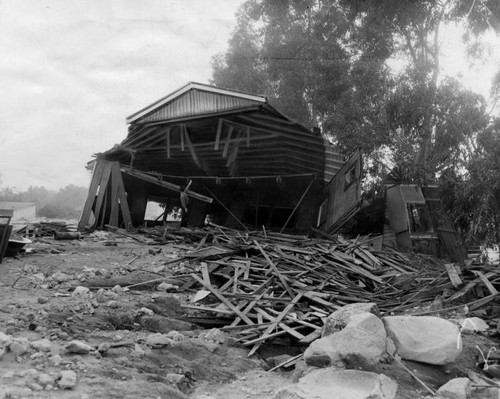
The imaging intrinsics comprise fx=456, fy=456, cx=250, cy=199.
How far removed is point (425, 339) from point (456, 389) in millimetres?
759

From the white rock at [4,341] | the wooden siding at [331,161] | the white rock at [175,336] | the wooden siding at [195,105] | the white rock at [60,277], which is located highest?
the wooden siding at [195,105]

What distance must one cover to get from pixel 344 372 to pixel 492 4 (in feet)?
59.9

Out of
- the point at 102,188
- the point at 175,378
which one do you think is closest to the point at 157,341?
the point at 175,378

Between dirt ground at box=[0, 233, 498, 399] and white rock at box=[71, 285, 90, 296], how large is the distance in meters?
0.06

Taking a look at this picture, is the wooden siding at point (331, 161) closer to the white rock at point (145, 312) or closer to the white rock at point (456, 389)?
the white rock at point (145, 312)

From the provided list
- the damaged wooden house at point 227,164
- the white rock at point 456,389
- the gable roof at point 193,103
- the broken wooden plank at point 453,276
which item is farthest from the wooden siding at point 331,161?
the white rock at point 456,389

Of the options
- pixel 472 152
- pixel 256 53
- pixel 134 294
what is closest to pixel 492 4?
pixel 472 152

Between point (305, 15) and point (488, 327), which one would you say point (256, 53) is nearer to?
point (305, 15)

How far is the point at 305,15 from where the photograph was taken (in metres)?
24.9

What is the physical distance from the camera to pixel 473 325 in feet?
19.5

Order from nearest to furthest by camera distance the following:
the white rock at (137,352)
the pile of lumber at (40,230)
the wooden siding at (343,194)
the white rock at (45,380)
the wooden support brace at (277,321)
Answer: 1. the white rock at (45,380)
2. the white rock at (137,352)
3. the wooden support brace at (277,321)
4. the pile of lumber at (40,230)
5. the wooden siding at (343,194)

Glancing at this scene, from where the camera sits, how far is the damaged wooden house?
1285 centimetres

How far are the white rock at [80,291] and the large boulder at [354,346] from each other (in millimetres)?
3583

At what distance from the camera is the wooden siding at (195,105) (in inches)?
481
